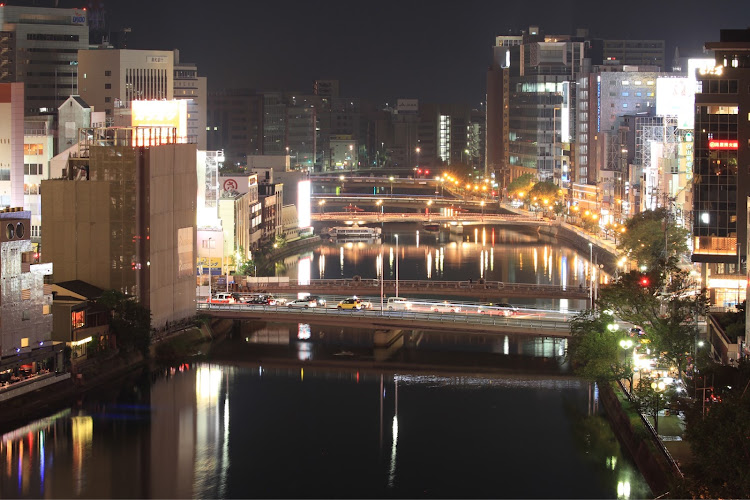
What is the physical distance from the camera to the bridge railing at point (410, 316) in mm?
30344

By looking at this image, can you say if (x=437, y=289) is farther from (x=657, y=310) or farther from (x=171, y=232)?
(x=657, y=310)

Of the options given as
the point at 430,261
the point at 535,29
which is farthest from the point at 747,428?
the point at 535,29

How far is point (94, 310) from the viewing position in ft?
94.2

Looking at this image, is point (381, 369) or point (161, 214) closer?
point (381, 369)

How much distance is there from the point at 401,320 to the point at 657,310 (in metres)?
6.24

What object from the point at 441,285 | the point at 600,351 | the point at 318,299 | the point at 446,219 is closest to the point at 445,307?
the point at 318,299

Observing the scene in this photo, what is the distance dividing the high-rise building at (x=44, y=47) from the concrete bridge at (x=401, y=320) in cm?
2884

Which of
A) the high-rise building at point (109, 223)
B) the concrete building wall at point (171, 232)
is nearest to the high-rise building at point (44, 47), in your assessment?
the concrete building wall at point (171, 232)

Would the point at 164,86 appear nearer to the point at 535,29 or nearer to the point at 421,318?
the point at 421,318

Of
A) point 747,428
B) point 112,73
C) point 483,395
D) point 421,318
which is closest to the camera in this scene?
point 747,428

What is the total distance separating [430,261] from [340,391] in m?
22.8

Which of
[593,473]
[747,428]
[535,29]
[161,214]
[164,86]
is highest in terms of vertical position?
[535,29]

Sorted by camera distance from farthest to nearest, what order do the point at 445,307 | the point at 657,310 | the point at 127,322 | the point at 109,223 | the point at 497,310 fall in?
the point at 445,307 < the point at 497,310 < the point at 109,223 < the point at 127,322 < the point at 657,310

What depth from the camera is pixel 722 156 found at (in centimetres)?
3428
